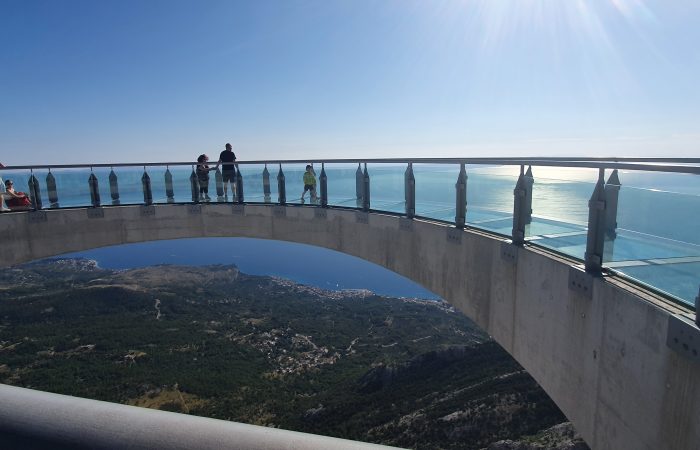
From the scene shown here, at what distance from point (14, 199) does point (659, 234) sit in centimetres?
1380

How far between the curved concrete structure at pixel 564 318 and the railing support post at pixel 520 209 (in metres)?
0.24

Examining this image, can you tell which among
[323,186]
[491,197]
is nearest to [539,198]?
[491,197]

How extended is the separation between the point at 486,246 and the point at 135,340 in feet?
271

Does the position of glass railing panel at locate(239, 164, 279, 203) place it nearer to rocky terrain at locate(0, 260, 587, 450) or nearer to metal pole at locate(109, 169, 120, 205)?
metal pole at locate(109, 169, 120, 205)

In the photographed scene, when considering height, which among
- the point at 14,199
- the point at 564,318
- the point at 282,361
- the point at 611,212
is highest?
the point at 611,212

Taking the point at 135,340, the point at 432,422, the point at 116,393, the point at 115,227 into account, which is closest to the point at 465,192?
the point at 115,227

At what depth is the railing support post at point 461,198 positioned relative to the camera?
6.81 m

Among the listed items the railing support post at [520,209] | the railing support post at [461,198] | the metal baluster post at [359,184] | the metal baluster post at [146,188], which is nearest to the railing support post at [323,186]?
the metal baluster post at [359,184]

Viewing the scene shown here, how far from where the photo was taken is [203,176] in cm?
1208

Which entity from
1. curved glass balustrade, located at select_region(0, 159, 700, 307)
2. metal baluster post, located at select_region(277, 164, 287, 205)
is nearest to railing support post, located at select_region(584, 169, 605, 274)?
curved glass balustrade, located at select_region(0, 159, 700, 307)

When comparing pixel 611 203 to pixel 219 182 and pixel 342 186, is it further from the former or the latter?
pixel 219 182

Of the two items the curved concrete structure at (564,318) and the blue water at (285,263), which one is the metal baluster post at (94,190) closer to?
the curved concrete structure at (564,318)

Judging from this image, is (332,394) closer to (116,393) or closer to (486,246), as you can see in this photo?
(116,393)

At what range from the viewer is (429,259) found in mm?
7836
